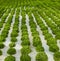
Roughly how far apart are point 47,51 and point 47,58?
0.94 metres

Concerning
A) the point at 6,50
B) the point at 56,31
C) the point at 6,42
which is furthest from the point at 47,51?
the point at 56,31

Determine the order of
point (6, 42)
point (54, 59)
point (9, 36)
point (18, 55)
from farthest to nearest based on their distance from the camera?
point (9, 36), point (6, 42), point (18, 55), point (54, 59)

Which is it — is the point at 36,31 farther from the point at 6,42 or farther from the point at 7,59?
the point at 7,59

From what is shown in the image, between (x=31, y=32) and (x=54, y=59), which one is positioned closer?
(x=54, y=59)

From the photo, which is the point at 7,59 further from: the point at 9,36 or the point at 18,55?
the point at 9,36

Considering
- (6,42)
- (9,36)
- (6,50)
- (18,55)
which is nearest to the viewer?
(18,55)

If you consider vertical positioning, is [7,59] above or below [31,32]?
above

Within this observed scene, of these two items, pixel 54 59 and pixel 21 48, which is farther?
pixel 21 48

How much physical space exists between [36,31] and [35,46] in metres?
3.03

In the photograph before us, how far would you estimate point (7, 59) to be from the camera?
8578mm

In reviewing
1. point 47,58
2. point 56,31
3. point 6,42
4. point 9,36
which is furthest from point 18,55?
point 56,31

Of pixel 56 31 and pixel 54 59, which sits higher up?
pixel 54 59

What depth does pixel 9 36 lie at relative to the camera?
12492mm

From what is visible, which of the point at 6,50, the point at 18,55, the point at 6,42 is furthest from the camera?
the point at 6,42
